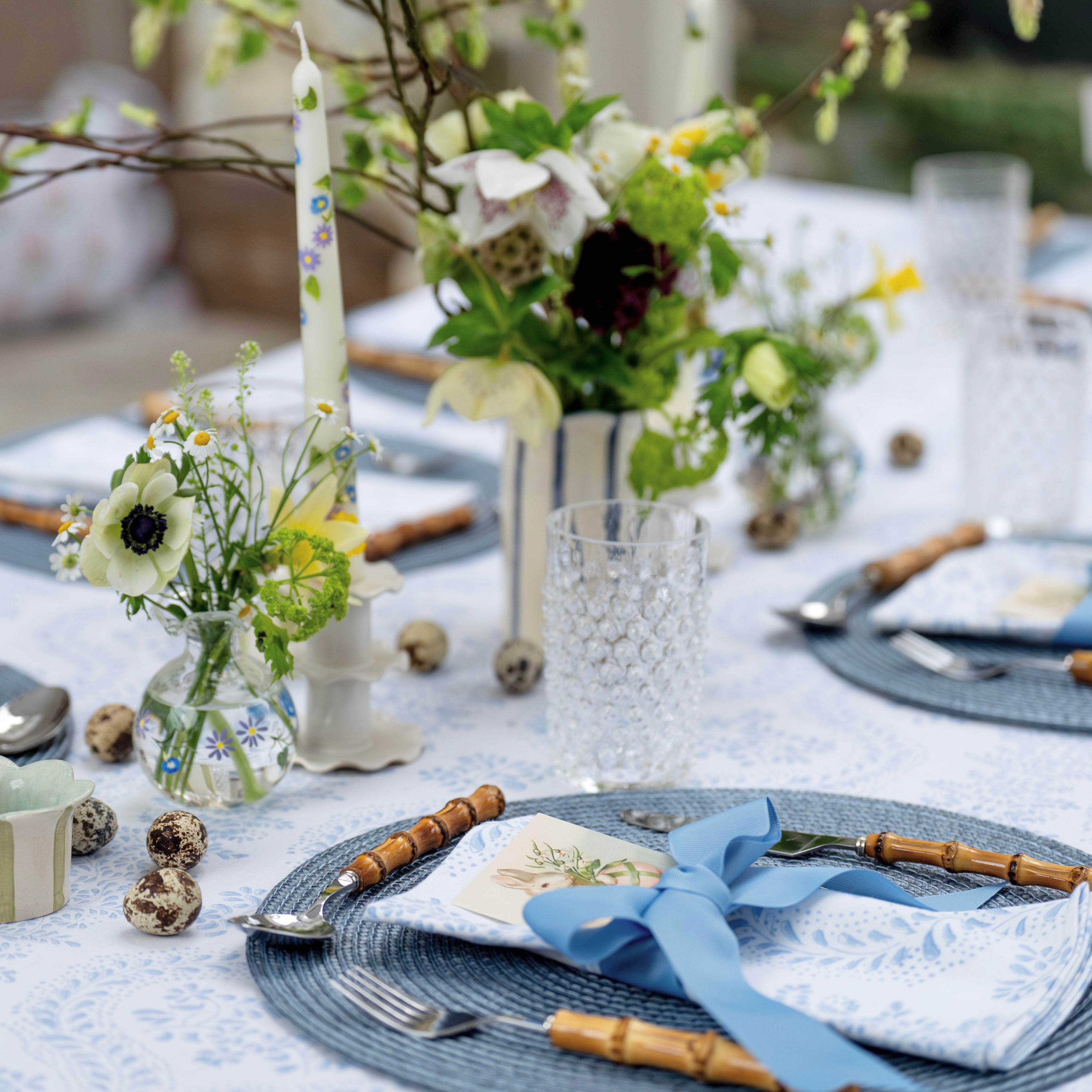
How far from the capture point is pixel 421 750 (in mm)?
837

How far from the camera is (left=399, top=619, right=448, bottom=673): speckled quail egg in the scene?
95 centimetres

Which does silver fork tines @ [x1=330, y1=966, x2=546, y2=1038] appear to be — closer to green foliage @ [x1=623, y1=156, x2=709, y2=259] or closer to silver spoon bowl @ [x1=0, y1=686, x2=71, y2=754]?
silver spoon bowl @ [x1=0, y1=686, x2=71, y2=754]

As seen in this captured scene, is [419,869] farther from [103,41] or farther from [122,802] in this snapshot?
[103,41]

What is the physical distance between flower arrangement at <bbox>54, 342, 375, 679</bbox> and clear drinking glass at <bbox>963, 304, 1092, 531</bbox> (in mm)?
669

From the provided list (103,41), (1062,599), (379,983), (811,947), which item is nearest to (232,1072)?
(379,983)

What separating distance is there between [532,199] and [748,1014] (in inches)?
18.9

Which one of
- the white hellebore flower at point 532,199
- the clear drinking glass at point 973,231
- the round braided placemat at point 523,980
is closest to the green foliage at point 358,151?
the white hellebore flower at point 532,199

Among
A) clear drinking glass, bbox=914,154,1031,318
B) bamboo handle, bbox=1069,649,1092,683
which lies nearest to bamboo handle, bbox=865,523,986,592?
bamboo handle, bbox=1069,649,1092,683

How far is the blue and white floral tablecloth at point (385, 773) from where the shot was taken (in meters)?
0.55

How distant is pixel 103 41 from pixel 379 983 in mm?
4329

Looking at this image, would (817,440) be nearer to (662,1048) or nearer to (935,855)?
(935,855)

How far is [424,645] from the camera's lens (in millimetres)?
953

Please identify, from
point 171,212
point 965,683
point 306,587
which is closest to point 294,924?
point 306,587

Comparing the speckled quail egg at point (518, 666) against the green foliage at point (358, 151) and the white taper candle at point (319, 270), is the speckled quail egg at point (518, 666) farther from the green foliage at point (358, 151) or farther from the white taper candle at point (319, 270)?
the green foliage at point (358, 151)
